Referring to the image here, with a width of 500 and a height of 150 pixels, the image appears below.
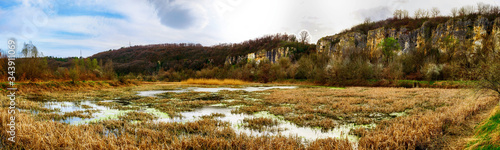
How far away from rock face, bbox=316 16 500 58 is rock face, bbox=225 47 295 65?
16450 millimetres

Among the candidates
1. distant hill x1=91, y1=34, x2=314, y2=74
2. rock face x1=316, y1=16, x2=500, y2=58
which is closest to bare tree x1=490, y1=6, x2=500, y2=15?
rock face x1=316, y1=16, x2=500, y2=58

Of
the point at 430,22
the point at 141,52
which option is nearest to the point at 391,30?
the point at 430,22

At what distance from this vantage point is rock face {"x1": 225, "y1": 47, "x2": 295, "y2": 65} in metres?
112

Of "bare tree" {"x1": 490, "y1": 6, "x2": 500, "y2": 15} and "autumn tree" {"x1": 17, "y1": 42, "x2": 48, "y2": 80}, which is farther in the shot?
"bare tree" {"x1": 490, "y1": 6, "x2": 500, "y2": 15}

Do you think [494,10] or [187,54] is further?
[187,54]

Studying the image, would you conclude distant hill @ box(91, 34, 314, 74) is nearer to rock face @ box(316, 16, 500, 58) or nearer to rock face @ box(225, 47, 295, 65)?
rock face @ box(225, 47, 295, 65)

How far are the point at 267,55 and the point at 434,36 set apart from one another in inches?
2755

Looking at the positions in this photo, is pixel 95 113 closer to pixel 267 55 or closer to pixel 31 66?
pixel 31 66

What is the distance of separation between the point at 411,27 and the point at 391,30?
656 cm

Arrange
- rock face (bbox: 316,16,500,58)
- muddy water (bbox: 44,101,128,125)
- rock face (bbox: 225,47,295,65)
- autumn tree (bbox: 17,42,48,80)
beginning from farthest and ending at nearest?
rock face (bbox: 225,47,295,65)
rock face (bbox: 316,16,500,58)
autumn tree (bbox: 17,42,48,80)
muddy water (bbox: 44,101,128,125)

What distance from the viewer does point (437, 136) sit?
5051 mm

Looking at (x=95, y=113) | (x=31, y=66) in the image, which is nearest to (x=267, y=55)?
(x=31, y=66)

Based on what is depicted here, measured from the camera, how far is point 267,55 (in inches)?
4685

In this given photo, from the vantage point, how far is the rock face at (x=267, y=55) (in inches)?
4418
